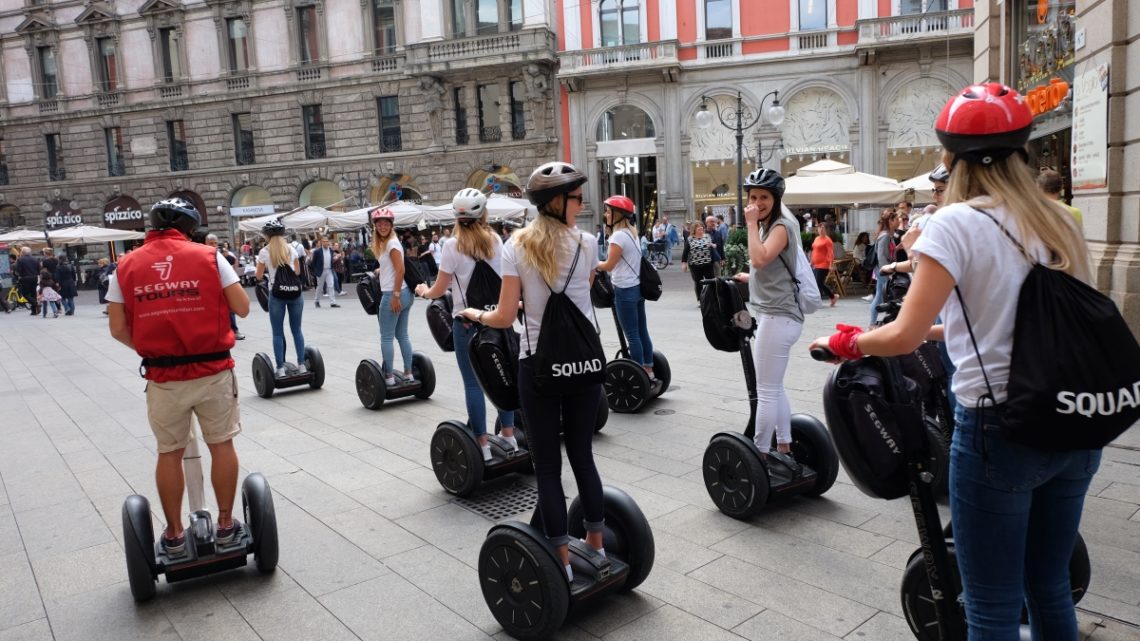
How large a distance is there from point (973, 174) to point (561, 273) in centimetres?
150

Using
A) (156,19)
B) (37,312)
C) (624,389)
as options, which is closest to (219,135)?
(156,19)

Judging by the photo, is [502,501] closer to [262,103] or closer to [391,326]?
[391,326]

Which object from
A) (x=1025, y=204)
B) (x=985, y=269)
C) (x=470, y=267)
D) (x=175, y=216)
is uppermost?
(x=175, y=216)

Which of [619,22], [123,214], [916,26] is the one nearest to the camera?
[916,26]

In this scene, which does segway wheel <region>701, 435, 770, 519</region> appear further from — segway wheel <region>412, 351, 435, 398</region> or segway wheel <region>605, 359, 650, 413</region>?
segway wheel <region>412, 351, 435, 398</region>

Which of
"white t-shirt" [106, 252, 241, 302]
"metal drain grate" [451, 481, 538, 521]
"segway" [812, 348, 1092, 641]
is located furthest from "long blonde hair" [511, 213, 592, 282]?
"metal drain grate" [451, 481, 538, 521]

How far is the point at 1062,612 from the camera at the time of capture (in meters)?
2.11

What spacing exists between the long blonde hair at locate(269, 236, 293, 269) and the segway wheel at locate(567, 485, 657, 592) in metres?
5.62

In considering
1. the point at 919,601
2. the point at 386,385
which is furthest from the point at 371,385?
the point at 919,601

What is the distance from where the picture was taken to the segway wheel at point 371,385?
7258mm

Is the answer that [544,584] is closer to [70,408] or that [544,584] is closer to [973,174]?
[973,174]

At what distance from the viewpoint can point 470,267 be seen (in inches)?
197

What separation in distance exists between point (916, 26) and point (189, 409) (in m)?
27.1

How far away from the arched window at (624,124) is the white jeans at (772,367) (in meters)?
25.9
